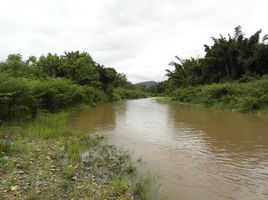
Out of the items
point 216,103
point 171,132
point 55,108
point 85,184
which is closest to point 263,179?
point 85,184

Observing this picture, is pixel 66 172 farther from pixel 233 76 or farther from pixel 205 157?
pixel 233 76

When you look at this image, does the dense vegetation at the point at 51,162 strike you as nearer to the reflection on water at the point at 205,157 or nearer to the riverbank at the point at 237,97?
the reflection on water at the point at 205,157

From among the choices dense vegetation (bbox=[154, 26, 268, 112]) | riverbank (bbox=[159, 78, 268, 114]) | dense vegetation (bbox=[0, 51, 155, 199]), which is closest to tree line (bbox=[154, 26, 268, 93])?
dense vegetation (bbox=[154, 26, 268, 112])

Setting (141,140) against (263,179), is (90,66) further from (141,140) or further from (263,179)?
(263,179)

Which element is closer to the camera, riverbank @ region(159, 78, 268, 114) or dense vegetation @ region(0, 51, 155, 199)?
dense vegetation @ region(0, 51, 155, 199)

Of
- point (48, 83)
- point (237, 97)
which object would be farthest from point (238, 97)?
point (48, 83)

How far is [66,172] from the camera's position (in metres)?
6.33

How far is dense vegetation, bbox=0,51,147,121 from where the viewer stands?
12.5m

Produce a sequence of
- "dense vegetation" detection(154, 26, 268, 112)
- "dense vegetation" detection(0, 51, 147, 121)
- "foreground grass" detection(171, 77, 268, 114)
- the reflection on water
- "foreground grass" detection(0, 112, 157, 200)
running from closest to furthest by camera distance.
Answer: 1. "foreground grass" detection(0, 112, 157, 200)
2. the reflection on water
3. "dense vegetation" detection(0, 51, 147, 121)
4. "foreground grass" detection(171, 77, 268, 114)
5. "dense vegetation" detection(154, 26, 268, 112)

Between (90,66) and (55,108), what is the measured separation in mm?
20245

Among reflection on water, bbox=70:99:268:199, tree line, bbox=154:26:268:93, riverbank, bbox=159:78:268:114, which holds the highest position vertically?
tree line, bbox=154:26:268:93

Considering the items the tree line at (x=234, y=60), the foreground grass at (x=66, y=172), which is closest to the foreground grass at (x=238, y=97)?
the tree line at (x=234, y=60)

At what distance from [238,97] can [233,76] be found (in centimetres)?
890

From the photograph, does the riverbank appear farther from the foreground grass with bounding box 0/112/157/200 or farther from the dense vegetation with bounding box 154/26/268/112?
the foreground grass with bounding box 0/112/157/200
